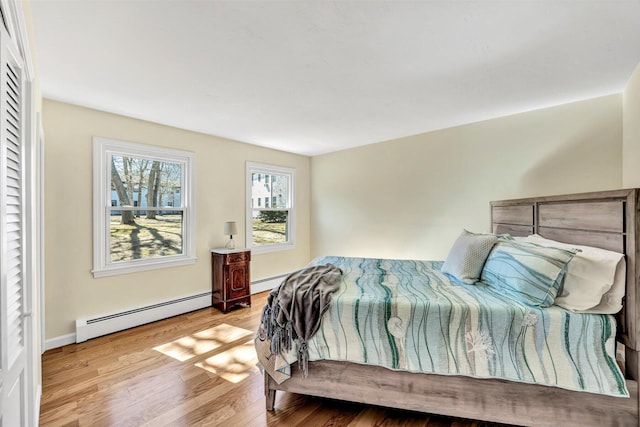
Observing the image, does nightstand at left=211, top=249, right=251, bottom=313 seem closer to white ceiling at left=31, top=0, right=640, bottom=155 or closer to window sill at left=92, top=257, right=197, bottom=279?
window sill at left=92, top=257, right=197, bottom=279

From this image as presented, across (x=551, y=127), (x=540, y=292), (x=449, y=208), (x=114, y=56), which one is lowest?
(x=540, y=292)

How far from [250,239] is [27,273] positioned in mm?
3089

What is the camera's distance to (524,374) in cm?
151

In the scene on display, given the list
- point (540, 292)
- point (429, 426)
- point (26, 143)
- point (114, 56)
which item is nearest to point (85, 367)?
point (26, 143)

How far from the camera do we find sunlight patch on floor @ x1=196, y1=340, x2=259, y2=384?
7.42ft

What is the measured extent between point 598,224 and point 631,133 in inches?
50.5

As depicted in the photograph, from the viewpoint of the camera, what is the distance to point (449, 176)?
3699 mm

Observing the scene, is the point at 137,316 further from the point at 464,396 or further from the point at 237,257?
the point at 464,396

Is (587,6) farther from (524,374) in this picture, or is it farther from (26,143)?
(26,143)

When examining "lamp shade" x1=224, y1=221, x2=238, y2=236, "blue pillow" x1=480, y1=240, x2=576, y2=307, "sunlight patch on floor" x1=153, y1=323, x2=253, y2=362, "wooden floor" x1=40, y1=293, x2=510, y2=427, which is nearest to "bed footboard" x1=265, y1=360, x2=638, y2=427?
"wooden floor" x1=40, y1=293, x2=510, y2=427

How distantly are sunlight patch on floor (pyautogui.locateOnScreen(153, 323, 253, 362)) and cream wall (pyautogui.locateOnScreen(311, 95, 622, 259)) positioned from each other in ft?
7.85

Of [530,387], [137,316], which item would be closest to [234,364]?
[137,316]

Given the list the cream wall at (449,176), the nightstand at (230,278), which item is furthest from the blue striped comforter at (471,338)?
the nightstand at (230,278)

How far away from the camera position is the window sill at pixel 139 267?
2.99 metres
